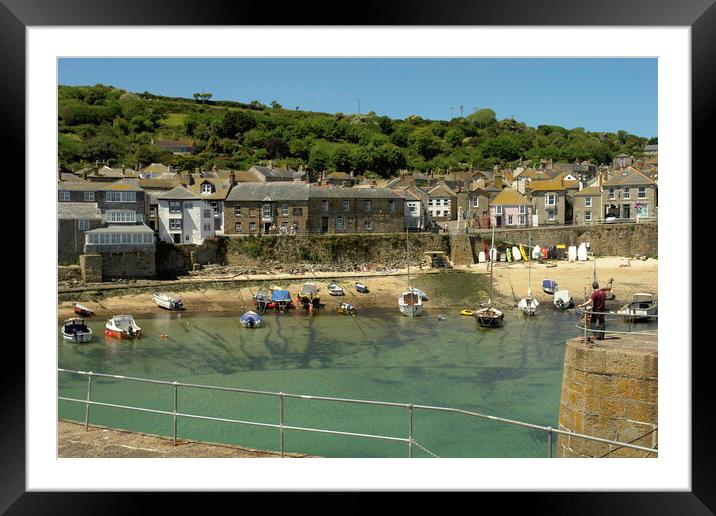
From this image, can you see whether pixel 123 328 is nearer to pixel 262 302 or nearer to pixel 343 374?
pixel 262 302

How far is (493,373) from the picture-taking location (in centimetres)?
1367

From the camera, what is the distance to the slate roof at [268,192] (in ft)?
89.1

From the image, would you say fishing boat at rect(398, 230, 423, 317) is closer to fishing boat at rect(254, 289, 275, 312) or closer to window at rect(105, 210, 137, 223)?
fishing boat at rect(254, 289, 275, 312)

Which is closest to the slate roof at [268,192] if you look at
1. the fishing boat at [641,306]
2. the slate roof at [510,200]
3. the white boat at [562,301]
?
the slate roof at [510,200]

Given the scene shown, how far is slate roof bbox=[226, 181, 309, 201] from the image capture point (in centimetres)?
2717

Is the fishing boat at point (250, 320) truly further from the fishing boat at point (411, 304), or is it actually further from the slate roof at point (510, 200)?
the slate roof at point (510, 200)

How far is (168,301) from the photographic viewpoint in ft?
65.8

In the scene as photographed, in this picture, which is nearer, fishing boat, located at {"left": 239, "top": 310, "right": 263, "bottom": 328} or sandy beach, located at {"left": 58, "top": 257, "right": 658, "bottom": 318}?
fishing boat, located at {"left": 239, "top": 310, "right": 263, "bottom": 328}

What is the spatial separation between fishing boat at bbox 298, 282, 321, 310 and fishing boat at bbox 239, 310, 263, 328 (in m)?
2.42

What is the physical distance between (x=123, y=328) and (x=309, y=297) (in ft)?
19.8

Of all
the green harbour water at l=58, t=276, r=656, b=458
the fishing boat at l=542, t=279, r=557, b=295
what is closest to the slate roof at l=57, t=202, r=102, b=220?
the green harbour water at l=58, t=276, r=656, b=458

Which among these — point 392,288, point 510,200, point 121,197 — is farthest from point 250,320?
point 510,200
